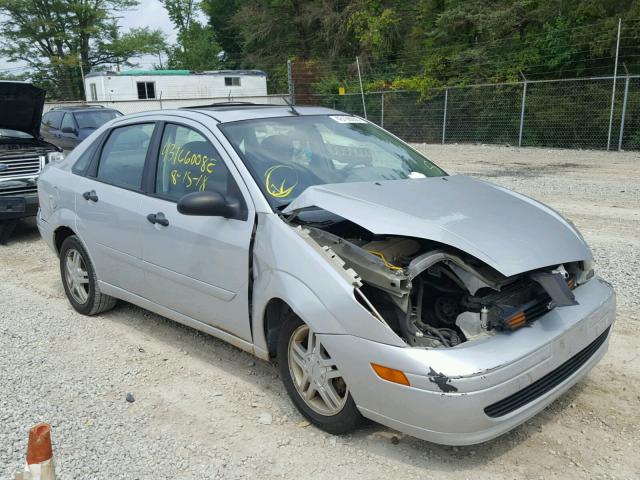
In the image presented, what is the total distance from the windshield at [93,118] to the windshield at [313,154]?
11.3 m

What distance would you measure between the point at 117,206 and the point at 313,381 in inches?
86.0

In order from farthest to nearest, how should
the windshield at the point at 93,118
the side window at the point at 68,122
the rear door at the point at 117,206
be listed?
the windshield at the point at 93,118 < the side window at the point at 68,122 < the rear door at the point at 117,206

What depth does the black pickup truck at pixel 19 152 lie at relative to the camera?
24.9 feet

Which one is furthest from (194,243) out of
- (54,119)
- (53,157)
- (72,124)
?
(54,119)

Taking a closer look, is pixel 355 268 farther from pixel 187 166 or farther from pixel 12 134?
pixel 12 134

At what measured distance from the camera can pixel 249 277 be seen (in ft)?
11.3

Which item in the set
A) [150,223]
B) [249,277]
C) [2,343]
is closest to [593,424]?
[249,277]

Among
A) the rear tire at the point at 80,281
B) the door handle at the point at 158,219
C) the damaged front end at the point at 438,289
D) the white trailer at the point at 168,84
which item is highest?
the white trailer at the point at 168,84

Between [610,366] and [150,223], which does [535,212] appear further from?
[150,223]

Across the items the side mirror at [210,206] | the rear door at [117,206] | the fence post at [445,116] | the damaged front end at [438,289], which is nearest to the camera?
the damaged front end at [438,289]

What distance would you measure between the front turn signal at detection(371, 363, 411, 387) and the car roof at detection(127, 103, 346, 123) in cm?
205

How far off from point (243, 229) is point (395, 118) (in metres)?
21.0

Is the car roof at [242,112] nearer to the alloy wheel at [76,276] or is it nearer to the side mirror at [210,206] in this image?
the side mirror at [210,206]

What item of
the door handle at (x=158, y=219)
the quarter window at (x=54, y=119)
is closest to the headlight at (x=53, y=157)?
the door handle at (x=158, y=219)
